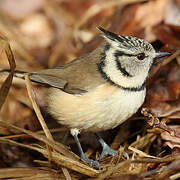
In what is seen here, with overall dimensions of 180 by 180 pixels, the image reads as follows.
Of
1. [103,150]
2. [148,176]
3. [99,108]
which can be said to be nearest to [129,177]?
[148,176]

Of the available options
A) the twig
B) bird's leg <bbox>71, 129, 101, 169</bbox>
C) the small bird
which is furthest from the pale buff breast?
the twig

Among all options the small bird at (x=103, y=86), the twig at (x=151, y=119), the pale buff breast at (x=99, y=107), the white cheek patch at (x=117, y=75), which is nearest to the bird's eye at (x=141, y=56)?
the small bird at (x=103, y=86)

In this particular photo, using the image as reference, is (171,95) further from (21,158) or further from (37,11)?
(37,11)

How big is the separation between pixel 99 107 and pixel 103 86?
149 mm

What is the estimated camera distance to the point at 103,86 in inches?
104

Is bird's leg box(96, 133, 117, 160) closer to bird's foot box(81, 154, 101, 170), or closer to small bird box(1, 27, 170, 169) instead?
small bird box(1, 27, 170, 169)

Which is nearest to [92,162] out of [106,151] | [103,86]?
[106,151]

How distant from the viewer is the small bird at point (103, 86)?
261 cm

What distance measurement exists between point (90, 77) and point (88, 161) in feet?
1.88

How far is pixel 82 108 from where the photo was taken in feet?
8.64

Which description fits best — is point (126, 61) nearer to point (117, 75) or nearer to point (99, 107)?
point (117, 75)

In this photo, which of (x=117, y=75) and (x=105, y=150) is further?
(x=105, y=150)

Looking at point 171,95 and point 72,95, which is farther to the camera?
point 171,95

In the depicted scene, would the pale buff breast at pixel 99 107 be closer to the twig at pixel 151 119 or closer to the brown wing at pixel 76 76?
the brown wing at pixel 76 76
